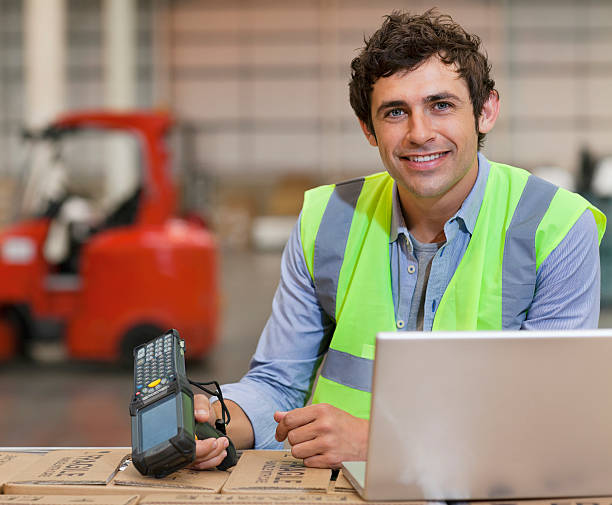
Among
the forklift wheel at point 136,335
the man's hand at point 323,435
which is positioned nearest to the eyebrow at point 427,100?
the man's hand at point 323,435

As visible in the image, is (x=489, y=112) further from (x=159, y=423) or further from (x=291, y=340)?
(x=159, y=423)

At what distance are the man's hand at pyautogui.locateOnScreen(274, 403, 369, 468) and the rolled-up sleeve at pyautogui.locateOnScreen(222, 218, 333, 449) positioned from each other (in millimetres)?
298

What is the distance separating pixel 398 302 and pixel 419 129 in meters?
0.37

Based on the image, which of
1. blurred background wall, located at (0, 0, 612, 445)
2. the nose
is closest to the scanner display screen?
the nose

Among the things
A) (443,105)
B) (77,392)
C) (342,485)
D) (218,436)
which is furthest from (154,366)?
(77,392)

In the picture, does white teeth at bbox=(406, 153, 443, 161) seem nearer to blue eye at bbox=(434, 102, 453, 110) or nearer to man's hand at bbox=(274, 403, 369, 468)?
blue eye at bbox=(434, 102, 453, 110)

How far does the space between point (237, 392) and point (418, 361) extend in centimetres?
72

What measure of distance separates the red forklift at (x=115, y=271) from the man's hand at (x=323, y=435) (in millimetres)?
4229

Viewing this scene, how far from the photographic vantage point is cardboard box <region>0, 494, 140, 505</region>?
120 cm

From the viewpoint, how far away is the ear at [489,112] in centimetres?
176

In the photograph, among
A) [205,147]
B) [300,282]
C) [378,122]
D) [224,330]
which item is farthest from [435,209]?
[205,147]

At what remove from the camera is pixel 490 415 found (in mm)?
1102

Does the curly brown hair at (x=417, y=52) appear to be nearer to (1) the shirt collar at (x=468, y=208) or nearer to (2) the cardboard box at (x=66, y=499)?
(1) the shirt collar at (x=468, y=208)

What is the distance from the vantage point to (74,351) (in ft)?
19.0
